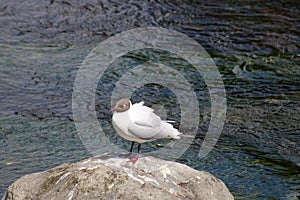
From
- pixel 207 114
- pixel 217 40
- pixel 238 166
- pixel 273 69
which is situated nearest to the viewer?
pixel 238 166

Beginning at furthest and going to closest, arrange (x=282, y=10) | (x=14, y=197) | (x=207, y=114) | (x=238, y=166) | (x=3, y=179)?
(x=282, y=10), (x=207, y=114), (x=238, y=166), (x=3, y=179), (x=14, y=197)

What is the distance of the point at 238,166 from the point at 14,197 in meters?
3.09

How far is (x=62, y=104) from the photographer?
9719 mm

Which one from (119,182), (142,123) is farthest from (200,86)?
(119,182)

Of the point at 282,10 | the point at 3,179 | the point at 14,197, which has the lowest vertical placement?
the point at 3,179

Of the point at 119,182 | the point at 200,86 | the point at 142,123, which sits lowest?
the point at 200,86

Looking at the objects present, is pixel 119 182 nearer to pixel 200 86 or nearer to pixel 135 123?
pixel 135 123

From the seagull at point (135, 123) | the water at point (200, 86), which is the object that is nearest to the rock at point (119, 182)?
the seagull at point (135, 123)

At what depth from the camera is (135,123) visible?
230 inches

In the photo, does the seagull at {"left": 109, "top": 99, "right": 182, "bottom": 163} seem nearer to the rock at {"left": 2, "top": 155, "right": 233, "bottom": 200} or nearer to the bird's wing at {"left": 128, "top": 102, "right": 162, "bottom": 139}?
the bird's wing at {"left": 128, "top": 102, "right": 162, "bottom": 139}

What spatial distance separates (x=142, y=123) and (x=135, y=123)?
0.07 metres

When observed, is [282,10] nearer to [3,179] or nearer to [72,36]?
[72,36]

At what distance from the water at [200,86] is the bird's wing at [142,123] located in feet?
6.17

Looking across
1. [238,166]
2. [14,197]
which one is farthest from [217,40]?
[14,197]
